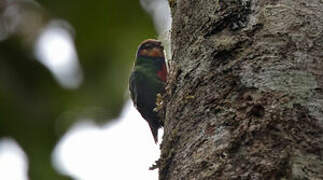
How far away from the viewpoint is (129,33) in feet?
7.57

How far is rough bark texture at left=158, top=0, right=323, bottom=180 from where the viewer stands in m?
1.29

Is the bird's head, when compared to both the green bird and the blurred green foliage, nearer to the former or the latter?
the green bird

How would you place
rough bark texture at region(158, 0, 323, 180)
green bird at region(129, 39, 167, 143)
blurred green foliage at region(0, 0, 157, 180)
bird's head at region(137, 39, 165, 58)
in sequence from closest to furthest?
rough bark texture at region(158, 0, 323, 180), blurred green foliage at region(0, 0, 157, 180), green bird at region(129, 39, 167, 143), bird's head at region(137, 39, 165, 58)

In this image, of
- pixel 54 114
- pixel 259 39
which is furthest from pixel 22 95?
pixel 259 39

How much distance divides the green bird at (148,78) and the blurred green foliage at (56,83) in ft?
2.90

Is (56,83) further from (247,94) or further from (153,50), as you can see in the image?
(153,50)

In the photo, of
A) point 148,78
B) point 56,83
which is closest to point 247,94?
point 56,83

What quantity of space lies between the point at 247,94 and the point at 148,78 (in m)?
2.14

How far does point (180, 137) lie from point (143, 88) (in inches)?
78.4

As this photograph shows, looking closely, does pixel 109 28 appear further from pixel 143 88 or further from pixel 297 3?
pixel 143 88

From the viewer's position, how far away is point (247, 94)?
4.77ft

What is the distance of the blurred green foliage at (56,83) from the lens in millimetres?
2016

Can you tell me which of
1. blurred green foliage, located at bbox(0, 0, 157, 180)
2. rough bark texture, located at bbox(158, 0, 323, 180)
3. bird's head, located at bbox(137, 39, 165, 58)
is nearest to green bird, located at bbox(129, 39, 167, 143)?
bird's head, located at bbox(137, 39, 165, 58)

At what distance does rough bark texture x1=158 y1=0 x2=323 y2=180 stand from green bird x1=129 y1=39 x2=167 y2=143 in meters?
1.58
